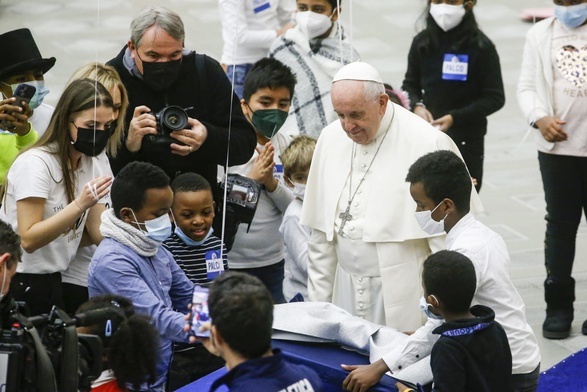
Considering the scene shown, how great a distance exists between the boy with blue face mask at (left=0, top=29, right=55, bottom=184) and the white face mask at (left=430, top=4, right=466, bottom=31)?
2.46 m

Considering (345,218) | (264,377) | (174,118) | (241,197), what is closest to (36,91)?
(174,118)

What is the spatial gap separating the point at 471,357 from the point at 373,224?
1065 millimetres

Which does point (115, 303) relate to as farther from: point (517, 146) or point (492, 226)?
point (517, 146)

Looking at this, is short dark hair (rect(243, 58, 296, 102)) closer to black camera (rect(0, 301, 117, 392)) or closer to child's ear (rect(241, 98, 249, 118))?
child's ear (rect(241, 98, 249, 118))

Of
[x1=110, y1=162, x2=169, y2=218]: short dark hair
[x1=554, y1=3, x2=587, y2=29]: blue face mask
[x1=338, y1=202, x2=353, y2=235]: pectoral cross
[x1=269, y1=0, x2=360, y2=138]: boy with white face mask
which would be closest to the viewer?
[x1=110, y1=162, x2=169, y2=218]: short dark hair

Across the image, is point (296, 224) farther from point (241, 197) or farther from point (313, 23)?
point (313, 23)

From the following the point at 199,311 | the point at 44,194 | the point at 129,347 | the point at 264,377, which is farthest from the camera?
the point at 44,194

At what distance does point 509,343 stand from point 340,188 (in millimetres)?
1126

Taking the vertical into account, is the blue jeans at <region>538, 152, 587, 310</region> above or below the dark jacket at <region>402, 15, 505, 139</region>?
below

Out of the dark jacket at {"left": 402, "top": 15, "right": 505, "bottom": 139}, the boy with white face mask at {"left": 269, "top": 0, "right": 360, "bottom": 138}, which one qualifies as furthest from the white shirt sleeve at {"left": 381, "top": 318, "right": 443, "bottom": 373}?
the dark jacket at {"left": 402, "top": 15, "right": 505, "bottom": 139}

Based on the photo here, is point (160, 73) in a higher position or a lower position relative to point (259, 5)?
higher

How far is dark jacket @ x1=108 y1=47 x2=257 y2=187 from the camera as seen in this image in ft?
18.5

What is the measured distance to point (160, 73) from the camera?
555cm

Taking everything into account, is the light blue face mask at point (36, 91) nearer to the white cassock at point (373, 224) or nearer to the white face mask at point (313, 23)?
the white cassock at point (373, 224)
